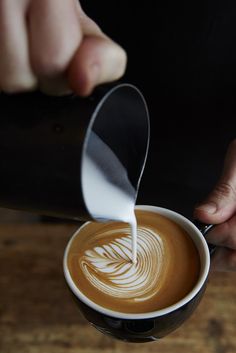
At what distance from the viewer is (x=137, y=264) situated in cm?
78

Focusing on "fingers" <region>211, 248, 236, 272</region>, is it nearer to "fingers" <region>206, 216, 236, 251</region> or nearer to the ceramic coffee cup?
"fingers" <region>206, 216, 236, 251</region>

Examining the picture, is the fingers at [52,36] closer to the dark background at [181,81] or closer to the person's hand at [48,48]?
the person's hand at [48,48]

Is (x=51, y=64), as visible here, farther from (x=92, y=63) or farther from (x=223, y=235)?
(x=223, y=235)

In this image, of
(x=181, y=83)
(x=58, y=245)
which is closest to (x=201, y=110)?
(x=181, y=83)

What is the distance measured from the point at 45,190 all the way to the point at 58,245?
23.0 inches

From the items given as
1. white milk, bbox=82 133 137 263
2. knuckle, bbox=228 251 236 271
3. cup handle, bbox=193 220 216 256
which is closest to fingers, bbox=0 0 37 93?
white milk, bbox=82 133 137 263

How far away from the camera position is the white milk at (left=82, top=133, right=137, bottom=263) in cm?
61

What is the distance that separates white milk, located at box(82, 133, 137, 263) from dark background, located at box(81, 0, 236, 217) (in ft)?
1.23

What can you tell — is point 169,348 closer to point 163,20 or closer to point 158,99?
point 158,99

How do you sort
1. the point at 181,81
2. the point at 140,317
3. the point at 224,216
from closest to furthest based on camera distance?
the point at 140,317, the point at 224,216, the point at 181,81

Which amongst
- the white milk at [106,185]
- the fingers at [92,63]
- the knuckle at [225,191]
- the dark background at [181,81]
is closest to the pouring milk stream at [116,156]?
the white milk at [106,185]

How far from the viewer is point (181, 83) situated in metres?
1.03

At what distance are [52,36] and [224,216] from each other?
0.54 metres

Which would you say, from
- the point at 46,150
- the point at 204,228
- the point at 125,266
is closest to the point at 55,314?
the point at 125,266
